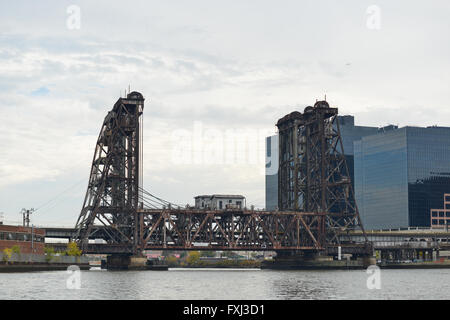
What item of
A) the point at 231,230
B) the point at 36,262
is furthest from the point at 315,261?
the point at 36,262

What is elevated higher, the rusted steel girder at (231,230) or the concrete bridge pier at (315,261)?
the rusted steel girder at (231,230)

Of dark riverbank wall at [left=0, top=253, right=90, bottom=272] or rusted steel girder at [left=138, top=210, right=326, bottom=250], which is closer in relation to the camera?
dark riverbank wall at [left=0, top=253, right=90, bottom=272]

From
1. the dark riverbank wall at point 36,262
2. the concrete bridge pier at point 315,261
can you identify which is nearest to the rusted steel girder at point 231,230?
the concrete bridge pier at point 315,261

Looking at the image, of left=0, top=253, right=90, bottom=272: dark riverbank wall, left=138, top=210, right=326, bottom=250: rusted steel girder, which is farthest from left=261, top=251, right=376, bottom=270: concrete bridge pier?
left=0, top=253, right=90, bottom=272: dark riverbank wall

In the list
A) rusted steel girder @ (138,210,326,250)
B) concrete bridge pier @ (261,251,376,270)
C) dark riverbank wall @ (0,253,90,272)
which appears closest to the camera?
dark riverbank wall @ (0,253,90,272)

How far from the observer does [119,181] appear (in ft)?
567

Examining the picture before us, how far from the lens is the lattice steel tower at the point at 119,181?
170125 millimetres

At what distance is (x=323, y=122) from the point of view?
195125 mm

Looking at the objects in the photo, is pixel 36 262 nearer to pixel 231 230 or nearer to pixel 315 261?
pixel 231 230

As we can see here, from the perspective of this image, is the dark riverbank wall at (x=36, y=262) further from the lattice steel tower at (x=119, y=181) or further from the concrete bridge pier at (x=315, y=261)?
the concrete bridge pier at (x=315, y=261)

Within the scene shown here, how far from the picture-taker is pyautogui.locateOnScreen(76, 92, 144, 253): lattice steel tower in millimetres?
170125

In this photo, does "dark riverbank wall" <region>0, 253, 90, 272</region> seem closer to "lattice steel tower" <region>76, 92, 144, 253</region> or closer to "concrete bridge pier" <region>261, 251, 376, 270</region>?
"lattice steel tower" <region>76, 92, 144, 253</region>
